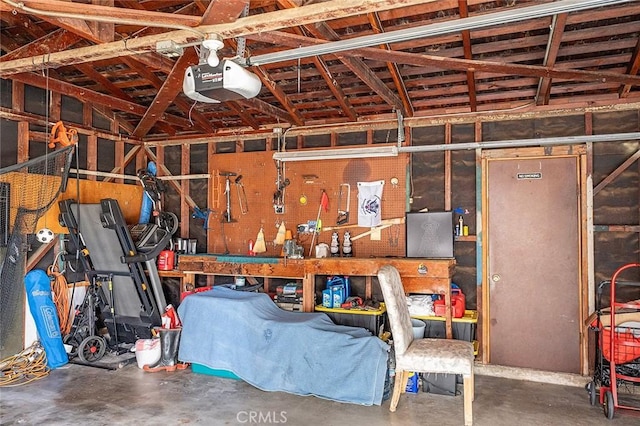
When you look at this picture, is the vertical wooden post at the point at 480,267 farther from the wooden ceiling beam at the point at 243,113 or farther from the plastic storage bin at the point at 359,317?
the wooden ceiling beam at the point at 243,113

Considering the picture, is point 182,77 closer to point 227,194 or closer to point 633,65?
point 227,194

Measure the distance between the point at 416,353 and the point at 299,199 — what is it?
8.82 feet

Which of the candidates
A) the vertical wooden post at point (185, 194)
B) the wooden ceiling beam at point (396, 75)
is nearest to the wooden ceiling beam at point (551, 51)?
the wooden ceiling beam at point (396, 75)

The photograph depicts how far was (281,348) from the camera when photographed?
4.49m

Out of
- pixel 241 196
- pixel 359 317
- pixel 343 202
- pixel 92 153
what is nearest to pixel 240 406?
pixel 359 317

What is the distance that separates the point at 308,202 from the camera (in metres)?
5.95

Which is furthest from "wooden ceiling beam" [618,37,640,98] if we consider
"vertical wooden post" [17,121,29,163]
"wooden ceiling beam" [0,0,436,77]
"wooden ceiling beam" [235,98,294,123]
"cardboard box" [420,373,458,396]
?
"vertical wooden post" [17,121,29,163]

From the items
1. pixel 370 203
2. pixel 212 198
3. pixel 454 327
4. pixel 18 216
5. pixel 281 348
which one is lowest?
pixel 281 348

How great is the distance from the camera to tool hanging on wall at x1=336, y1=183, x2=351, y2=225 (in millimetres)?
5758

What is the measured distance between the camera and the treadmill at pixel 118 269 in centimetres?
555

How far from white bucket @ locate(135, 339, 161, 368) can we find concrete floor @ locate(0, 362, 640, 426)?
0.90 feet

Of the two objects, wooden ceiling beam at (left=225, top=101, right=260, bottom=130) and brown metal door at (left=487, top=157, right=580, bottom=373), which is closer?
brown metal door at (left=487, top=157, right=580, bottom=373)

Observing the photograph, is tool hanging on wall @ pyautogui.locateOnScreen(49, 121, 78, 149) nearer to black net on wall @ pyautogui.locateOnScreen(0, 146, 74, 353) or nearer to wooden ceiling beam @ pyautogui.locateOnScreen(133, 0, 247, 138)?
black net on wall @ pyautogui.locateOnScreen(0, 146, 74, 353)

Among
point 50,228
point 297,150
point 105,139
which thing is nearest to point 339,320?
point 297,150
